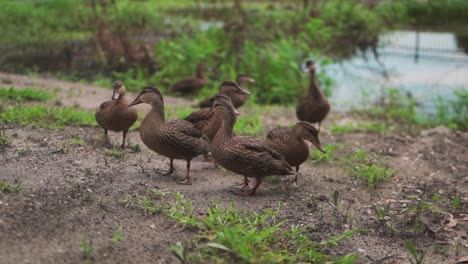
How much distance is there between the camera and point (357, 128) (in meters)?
9.52

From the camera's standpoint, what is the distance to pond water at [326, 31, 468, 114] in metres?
12.5

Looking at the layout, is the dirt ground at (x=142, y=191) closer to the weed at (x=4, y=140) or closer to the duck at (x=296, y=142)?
the weed at (x=4, y=140)

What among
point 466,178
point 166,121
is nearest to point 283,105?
point 466,178

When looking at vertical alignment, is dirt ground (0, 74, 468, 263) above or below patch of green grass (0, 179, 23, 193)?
below

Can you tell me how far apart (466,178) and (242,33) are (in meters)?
7.24

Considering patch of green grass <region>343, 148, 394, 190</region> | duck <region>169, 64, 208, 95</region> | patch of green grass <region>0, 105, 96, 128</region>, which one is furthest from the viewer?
duck <region>169, 64, 208, 95</region>

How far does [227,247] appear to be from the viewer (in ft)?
14.8

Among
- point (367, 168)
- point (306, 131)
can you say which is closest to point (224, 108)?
point (306, 131)

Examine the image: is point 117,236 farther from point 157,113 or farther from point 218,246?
point 157,113

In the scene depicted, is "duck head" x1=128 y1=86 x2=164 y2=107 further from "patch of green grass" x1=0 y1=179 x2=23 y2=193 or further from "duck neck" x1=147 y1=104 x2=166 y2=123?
"patch of green grass" x1=0 y1=179 x2=23 y2=193

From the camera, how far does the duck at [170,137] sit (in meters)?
6.13

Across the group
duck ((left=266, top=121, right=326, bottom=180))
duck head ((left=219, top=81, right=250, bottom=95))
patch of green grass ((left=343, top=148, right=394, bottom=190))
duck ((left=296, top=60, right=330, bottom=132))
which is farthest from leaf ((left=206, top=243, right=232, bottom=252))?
duck ((left=296, top=60, right=330, bottom=132))

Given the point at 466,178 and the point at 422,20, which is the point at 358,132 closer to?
the point at 466,178

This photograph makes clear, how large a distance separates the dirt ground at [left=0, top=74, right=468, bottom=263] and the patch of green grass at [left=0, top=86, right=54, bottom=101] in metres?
1.77
